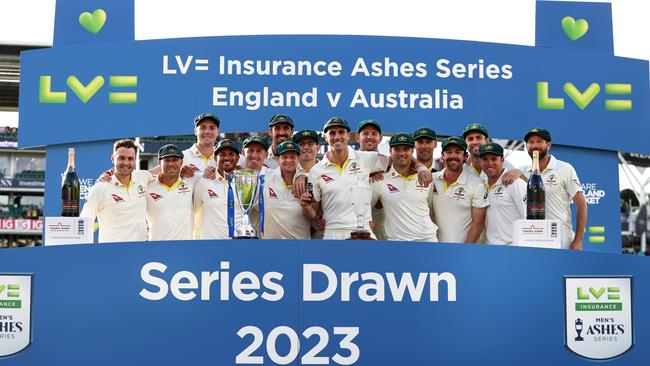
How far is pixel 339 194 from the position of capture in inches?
230

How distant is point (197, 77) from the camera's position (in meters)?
8.57

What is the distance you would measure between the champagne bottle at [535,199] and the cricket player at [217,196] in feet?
6.58

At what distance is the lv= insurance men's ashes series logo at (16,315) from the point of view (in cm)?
457

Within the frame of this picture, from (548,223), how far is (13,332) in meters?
2.74

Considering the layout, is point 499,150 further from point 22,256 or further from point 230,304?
point 22,256

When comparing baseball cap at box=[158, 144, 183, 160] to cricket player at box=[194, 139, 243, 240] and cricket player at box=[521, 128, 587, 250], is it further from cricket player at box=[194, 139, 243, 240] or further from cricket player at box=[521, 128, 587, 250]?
cricket player at box=[521, 128, 587, 250]

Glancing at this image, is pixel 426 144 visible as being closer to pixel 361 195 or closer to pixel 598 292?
pixel 361 195

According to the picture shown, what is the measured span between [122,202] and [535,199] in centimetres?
265

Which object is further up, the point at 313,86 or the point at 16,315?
the point at 313,86

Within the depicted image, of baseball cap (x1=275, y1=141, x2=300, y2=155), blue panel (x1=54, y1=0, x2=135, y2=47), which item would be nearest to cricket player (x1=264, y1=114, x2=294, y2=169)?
baseball cap (x1=275, y1=141, x2=300, y2=155)

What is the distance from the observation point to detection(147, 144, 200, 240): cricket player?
6.09 m

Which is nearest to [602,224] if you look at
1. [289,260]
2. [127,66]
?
[127,66]

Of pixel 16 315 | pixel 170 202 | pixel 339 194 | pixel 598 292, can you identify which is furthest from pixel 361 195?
pixel 16 315

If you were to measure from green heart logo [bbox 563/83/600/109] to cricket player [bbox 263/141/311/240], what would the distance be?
3.78m
